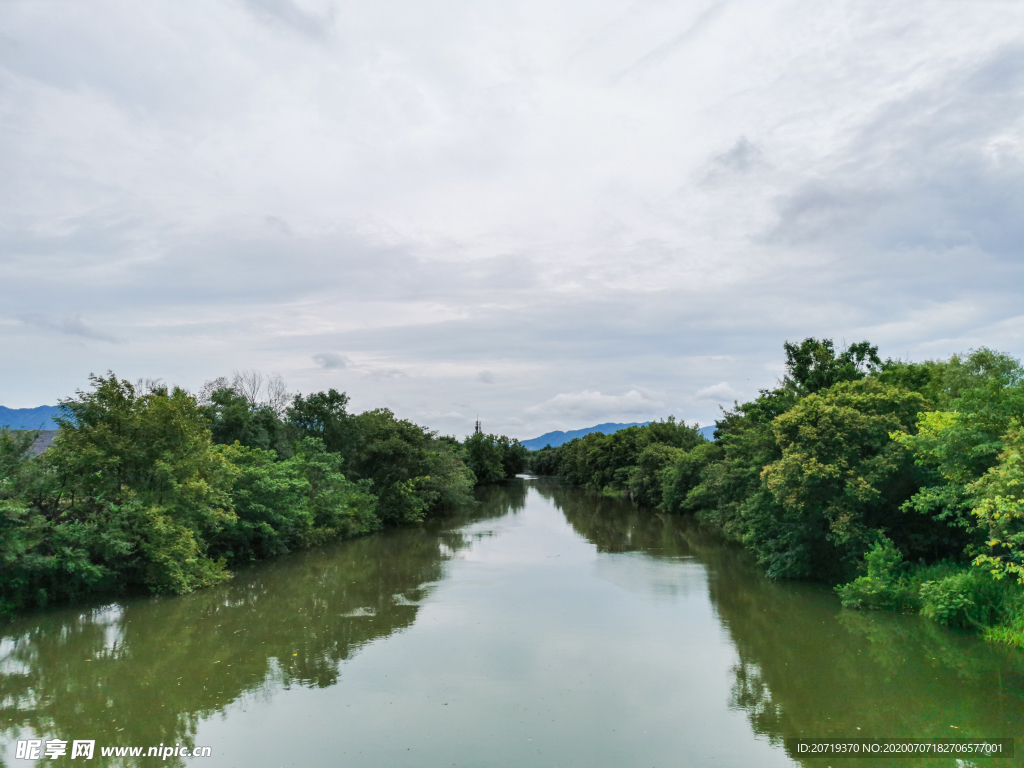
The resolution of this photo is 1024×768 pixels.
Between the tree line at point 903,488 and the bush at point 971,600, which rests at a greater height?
the tree line at point 903,488

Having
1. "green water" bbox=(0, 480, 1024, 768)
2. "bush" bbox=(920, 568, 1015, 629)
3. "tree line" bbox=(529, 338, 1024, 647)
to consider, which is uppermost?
"tree line" bbox=(529, 338, 1024, 647)

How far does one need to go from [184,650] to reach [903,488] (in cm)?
1832

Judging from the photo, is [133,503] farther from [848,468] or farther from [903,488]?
[903,488]

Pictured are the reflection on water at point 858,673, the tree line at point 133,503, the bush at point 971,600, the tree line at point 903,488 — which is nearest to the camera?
the reflection on water at point 858,673

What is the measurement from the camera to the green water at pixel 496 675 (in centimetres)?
922

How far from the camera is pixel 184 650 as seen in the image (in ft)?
44.2

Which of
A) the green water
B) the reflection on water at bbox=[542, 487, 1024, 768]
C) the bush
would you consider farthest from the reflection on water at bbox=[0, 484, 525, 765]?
the bush

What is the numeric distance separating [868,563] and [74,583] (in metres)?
21.3

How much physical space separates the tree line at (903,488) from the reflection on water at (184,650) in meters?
11.5

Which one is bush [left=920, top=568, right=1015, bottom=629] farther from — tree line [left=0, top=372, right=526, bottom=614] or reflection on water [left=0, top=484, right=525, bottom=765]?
tree line [left=0, top=372, right=526, bottom=614]

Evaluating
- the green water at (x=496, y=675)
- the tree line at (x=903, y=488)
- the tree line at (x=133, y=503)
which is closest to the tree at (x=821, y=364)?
the tree line at (x=903, y=488)

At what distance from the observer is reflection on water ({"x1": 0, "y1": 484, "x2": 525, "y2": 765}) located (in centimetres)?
994

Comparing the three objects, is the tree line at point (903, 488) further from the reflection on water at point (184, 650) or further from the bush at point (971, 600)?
the reflection on water at point (184, 650)

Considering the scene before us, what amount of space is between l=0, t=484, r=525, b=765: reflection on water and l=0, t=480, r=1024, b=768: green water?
6 cm
